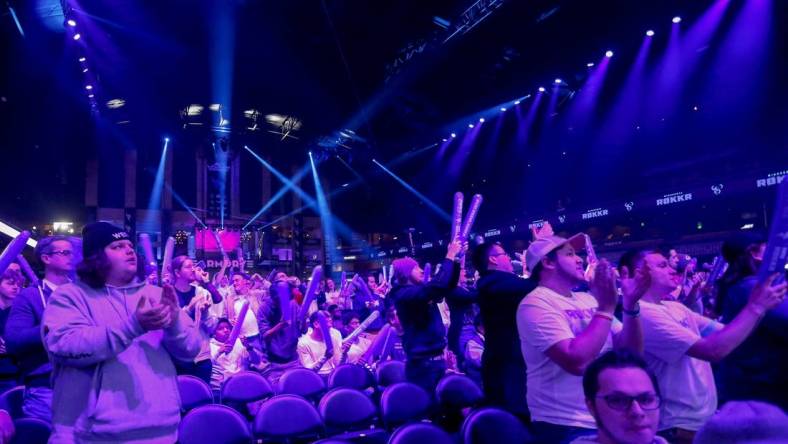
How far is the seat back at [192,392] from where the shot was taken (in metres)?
4.57

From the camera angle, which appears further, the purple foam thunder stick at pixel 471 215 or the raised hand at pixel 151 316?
the purple foam thunder stick at pixel 471 215

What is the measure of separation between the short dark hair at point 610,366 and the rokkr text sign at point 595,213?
48.3 feet

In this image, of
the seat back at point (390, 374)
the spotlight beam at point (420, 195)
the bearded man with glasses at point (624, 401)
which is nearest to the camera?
the bearded man with glasses at point (624, 401)

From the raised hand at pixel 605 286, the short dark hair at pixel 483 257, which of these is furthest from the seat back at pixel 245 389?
the raised hand at pixel 605 286

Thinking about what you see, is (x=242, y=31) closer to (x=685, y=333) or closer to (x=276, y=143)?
(x=276, y=143)

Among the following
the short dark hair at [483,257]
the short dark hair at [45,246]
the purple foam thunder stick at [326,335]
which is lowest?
the purple foam thunder stick at [326,335]

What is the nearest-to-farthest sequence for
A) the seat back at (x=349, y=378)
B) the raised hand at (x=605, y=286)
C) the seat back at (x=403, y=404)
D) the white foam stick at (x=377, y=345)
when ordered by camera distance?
the raised hand at (x=605, y=286) < the seat back at (x=403, y=404) < the seat back at (x=349, y=378) < the white foam stick at (x=377, y=345)

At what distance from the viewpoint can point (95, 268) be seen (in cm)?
215

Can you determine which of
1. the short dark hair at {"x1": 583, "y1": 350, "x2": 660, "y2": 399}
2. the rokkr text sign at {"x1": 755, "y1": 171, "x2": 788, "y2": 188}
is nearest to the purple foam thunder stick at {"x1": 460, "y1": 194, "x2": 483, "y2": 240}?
the short dark hair at {"x1": 583, "y1": 350, "x2": 660, "y2": 399}

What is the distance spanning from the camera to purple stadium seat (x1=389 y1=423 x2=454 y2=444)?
2.94 metres

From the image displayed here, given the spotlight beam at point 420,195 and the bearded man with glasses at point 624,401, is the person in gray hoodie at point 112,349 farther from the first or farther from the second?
the spotlight beam at point 420,195

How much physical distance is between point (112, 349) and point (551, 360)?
1.71 m

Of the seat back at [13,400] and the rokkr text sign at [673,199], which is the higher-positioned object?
the rokkr text sign at [673,199]

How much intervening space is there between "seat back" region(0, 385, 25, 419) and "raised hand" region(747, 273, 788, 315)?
→ 13.2ft
